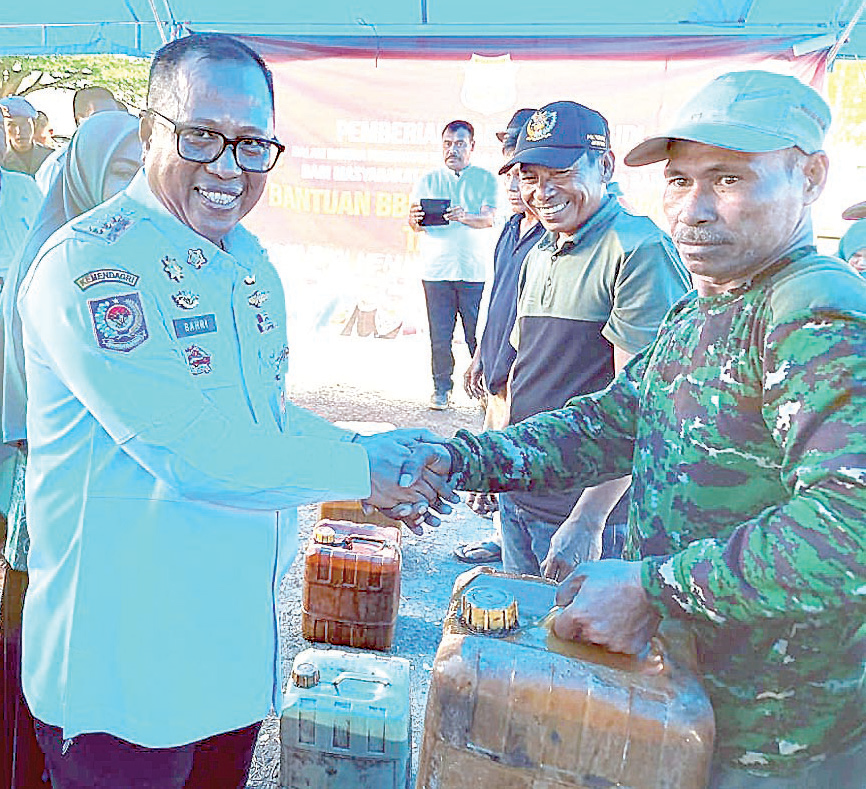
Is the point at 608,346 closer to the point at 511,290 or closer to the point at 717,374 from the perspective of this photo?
the point at 511,290

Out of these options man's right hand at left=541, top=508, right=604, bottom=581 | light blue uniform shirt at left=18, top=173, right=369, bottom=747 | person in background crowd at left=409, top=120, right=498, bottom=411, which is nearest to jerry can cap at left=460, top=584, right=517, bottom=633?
light blue uniform shirt at left=18, top=173, right=369, bottom=747

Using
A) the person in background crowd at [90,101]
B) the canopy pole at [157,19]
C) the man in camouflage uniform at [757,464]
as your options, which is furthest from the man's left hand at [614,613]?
the canopy pole at [157,19]

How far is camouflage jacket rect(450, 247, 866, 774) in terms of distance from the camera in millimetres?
1143

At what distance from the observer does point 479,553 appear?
4715 mm

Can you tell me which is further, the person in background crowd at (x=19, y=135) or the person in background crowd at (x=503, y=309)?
the person in background crowd at (x=19, y=135)

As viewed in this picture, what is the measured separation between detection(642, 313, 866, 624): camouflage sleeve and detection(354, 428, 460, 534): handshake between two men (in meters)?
0.88

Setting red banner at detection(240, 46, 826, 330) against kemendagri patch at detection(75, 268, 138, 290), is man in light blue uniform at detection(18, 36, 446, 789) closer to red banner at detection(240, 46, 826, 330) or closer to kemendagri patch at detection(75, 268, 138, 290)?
kemendagri patch at detection(75, 268, 138, 290)

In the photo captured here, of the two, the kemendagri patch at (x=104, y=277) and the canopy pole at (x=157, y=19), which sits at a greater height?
the canopy pole at (x=157, y=19)

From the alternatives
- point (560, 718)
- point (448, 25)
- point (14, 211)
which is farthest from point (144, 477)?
point (448, 25)

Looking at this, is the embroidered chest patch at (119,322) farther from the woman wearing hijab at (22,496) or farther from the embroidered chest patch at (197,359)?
the woman wearing hijab at (22,496)

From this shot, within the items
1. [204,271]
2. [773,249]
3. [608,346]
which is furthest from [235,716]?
[608,346]

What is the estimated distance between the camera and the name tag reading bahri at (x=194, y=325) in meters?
1.57

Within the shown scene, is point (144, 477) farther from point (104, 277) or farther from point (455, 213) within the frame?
point (455, 213)

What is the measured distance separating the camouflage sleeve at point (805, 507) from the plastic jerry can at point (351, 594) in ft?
8.34
